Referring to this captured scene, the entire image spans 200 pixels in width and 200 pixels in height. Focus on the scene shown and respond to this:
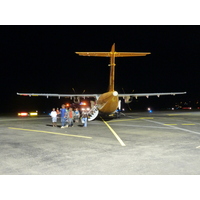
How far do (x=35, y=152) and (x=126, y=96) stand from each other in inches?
882

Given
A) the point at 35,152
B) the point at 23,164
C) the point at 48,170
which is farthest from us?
the point at 35,152

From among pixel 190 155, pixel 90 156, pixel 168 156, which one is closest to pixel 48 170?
pixel 90 156

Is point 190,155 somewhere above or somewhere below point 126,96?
below

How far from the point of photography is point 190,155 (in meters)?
6.96

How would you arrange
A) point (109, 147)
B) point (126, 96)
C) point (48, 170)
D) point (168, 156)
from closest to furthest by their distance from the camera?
point (48, 170), point (168, 156), point (109, 147), point (126, 96)

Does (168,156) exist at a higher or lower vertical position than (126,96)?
lower

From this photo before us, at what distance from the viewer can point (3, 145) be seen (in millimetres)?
8891
